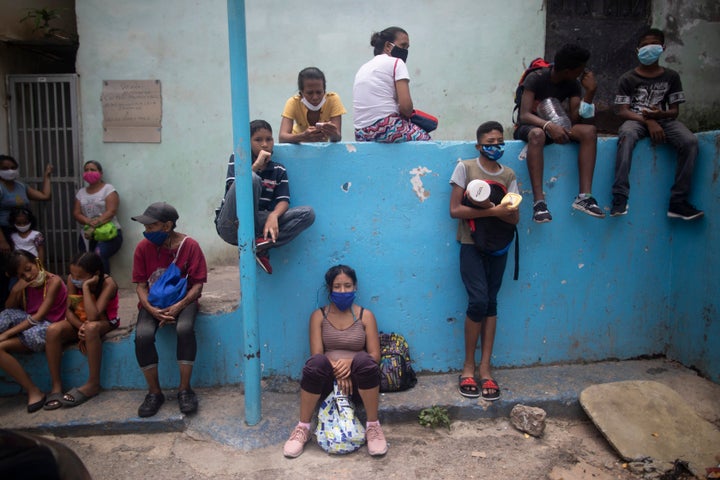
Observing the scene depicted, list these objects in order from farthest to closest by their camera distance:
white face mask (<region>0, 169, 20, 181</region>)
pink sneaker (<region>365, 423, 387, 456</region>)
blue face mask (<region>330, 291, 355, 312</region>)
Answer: white face mask (<region>0, 169, 20, 181</region>) < blue face mask (<region>330, 291, 355, 312</region>) < pink sneaker (<region>365, 423, 387, 456</region>)

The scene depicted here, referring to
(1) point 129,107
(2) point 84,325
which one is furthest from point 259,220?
(1) point 129,107

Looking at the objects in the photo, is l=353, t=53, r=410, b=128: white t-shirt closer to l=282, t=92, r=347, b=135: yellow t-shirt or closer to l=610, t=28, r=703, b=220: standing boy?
l=282, t=92, r=347, b=135: yellow t-shirt

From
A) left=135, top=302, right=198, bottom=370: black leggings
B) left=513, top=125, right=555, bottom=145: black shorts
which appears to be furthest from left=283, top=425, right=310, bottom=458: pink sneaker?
left=513, top=125, right=555, bottom=145: black shorts

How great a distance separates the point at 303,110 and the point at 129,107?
2961mm

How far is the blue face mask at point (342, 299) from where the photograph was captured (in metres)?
3.71

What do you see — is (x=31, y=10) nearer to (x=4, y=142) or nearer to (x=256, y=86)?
(x=4, y=142)

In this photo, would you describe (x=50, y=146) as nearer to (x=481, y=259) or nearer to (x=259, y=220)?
(x=259, y=220)

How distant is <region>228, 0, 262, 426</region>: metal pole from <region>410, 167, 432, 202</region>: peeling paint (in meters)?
1.23

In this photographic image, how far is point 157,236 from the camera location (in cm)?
388

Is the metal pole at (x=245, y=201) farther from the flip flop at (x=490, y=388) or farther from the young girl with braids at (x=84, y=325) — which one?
the flip flop at (x=490, y=388)

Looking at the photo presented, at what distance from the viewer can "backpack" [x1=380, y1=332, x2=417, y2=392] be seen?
392 centimetres

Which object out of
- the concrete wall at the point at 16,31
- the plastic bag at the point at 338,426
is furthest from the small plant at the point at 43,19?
the plastic bag at the point at 338,426

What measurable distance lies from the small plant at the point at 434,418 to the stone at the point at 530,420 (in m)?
0.47

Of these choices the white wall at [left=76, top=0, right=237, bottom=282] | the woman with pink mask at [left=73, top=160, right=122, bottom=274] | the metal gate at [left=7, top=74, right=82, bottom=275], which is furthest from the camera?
the metal gate at [left=7, top=74, right=82, bottom=275]
